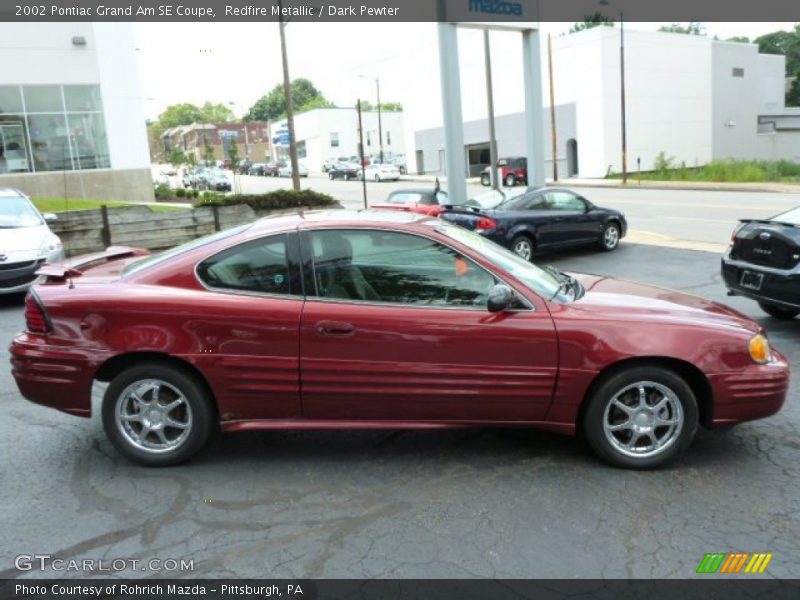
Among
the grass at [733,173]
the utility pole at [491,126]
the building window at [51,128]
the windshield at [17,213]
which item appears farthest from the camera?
the grass at [733,173]

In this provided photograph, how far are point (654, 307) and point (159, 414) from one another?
2972 mm

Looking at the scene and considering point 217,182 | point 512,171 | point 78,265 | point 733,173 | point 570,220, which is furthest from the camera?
point 512,171

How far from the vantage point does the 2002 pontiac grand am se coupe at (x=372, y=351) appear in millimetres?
Answer: 4039

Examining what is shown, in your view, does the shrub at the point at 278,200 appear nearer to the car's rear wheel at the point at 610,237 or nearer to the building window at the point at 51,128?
the car's rear wheel at the point at 610,237

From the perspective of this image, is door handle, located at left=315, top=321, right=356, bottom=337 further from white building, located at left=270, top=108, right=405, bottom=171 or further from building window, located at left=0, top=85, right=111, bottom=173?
white building, located at left=270, top=108, right=405, bottom=171

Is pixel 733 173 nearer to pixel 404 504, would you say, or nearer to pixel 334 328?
pixel 334 328

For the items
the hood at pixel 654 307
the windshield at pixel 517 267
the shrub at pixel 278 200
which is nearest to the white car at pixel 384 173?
the shrub at pixel 278 200

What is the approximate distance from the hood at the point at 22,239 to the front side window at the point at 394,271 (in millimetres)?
7031

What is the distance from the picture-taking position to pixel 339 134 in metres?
82.9

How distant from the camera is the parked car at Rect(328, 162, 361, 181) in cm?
5634

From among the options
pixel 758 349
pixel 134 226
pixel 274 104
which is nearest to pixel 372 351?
pixel 758 349
